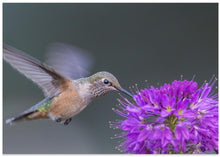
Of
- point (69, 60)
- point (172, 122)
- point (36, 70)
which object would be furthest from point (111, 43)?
point (172, 122)

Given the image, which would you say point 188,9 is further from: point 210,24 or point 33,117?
point 33,117

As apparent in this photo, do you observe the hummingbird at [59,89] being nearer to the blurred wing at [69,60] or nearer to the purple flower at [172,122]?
the blurred wing at [69,60]

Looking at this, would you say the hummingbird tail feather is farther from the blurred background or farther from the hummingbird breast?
the blurred background

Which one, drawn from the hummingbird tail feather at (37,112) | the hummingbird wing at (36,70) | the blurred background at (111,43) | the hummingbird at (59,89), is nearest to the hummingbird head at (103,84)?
the hummingbird at (59,89)

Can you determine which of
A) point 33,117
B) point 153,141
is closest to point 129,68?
point 33,117

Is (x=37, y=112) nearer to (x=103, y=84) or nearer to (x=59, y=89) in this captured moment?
(x=59, y=89)

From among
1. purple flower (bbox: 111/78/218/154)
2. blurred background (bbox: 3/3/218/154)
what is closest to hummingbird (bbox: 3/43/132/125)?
purple flower (bbox: 111/78/218/154)
